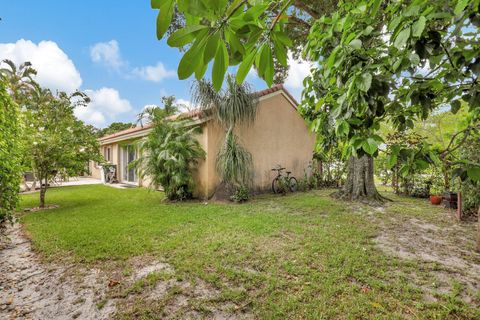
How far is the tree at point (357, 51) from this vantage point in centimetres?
80

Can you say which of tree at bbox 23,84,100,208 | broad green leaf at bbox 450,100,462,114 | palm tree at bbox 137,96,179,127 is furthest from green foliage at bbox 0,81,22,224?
broad green leaf at bbox 450,100,462,114

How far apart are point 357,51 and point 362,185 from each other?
724 cm

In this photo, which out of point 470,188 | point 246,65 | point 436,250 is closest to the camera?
point 246,65

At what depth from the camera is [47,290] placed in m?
2.79

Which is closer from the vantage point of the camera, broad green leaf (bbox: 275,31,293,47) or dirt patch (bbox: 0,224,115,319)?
broad green leaf (bbox: 275,31,293,47)

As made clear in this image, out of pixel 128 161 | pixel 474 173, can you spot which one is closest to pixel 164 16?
pixel 474 173

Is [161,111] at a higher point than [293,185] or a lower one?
higher

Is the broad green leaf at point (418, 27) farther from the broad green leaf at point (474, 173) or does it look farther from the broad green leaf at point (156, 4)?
the broad green leaf at point (156, 4)

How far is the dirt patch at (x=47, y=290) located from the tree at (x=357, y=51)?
2643 millimetres

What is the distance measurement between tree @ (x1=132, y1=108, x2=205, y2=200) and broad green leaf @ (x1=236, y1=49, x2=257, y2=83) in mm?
6480

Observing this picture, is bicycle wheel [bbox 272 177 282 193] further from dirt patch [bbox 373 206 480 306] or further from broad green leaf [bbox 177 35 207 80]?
broad green leaf [bbox 177 35 207 80]

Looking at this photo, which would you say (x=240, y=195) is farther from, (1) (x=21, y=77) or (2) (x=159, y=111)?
(1) (x=21, y=77)

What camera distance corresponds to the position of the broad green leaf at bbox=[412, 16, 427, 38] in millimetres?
1104

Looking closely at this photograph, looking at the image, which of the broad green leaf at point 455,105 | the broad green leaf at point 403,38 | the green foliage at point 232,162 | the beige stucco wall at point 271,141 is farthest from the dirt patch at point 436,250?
the beige stucco wall at point 271,141
